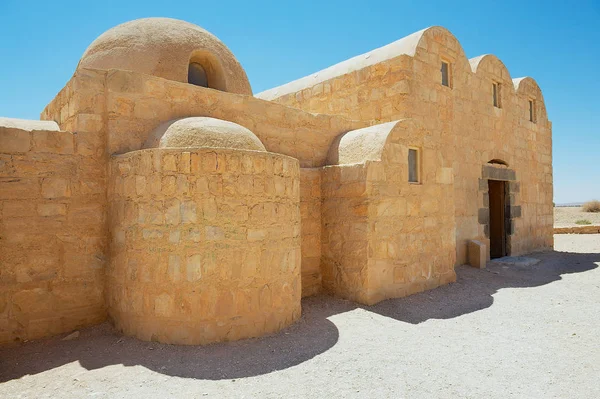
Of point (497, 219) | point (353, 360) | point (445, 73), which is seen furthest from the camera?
point (497, 219)

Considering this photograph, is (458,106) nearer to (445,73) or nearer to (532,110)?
(445,73)

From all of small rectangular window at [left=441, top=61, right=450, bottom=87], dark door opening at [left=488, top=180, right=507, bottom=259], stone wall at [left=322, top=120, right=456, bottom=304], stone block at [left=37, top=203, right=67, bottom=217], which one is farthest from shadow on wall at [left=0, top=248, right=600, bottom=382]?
dark door opening at [left=488, top=180, right=507, bottom=259]

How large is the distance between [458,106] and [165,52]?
5982 millimetres

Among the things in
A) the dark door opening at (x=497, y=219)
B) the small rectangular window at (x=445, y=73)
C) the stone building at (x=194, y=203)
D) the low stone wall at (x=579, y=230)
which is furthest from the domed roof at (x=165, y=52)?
the low stone wall at (x=579, y=230)

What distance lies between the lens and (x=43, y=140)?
13.9 ft

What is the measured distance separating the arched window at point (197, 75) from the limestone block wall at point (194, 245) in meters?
2.22

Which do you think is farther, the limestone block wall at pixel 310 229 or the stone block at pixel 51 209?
the limestone block wall at pixel 310 229

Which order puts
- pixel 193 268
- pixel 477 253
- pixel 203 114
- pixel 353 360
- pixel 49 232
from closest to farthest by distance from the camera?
pixel 353 360 < pixel 193 268 < pixel 49 232 < pixel 203 114 < pixel 477 253

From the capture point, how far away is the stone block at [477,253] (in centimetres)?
814

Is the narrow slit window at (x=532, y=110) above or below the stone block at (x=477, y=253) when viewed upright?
above

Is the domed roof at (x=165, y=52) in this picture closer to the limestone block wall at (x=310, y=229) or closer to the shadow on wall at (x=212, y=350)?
the limestone block wall at (x=310, y=229)

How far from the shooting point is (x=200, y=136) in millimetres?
4262

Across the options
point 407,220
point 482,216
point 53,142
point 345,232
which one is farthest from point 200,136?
point 482,216

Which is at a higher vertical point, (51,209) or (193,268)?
(51,209)
